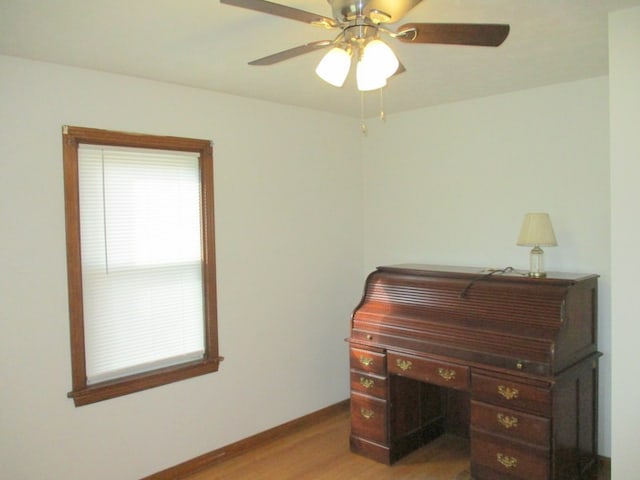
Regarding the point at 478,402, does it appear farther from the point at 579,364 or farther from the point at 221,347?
the point at 221,347

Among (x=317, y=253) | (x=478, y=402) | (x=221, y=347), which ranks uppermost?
(x=317, y=253)

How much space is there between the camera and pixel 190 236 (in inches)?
124

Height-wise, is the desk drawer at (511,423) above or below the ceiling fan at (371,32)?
below

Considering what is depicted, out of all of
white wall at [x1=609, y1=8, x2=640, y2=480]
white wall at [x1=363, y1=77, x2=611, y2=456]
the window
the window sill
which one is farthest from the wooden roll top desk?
the window

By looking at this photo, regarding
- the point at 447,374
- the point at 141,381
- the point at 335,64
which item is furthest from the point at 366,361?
the point at 335,64

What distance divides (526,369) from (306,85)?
6.52 ft

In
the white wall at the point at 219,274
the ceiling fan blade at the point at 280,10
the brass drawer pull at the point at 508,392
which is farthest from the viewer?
the brass drawer pull at the point at 508,392

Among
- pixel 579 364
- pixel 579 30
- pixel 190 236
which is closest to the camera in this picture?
pixel 579 30

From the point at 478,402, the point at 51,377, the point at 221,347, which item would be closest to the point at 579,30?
the point at 478,402

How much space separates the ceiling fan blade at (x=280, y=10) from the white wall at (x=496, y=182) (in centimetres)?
208

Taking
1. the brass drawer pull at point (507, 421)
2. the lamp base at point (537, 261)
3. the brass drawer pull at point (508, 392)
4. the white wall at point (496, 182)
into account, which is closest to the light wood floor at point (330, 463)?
the brass drawer pull at point (507, 421)

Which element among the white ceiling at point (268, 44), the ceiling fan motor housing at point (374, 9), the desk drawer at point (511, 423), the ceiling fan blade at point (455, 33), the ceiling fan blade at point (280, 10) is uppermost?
the white ceiling at point (268, 44)

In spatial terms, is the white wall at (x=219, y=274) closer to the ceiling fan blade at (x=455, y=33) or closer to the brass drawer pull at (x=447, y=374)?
the brass drawer pull at (x=447, y=374)

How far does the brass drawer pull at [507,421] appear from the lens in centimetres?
262
